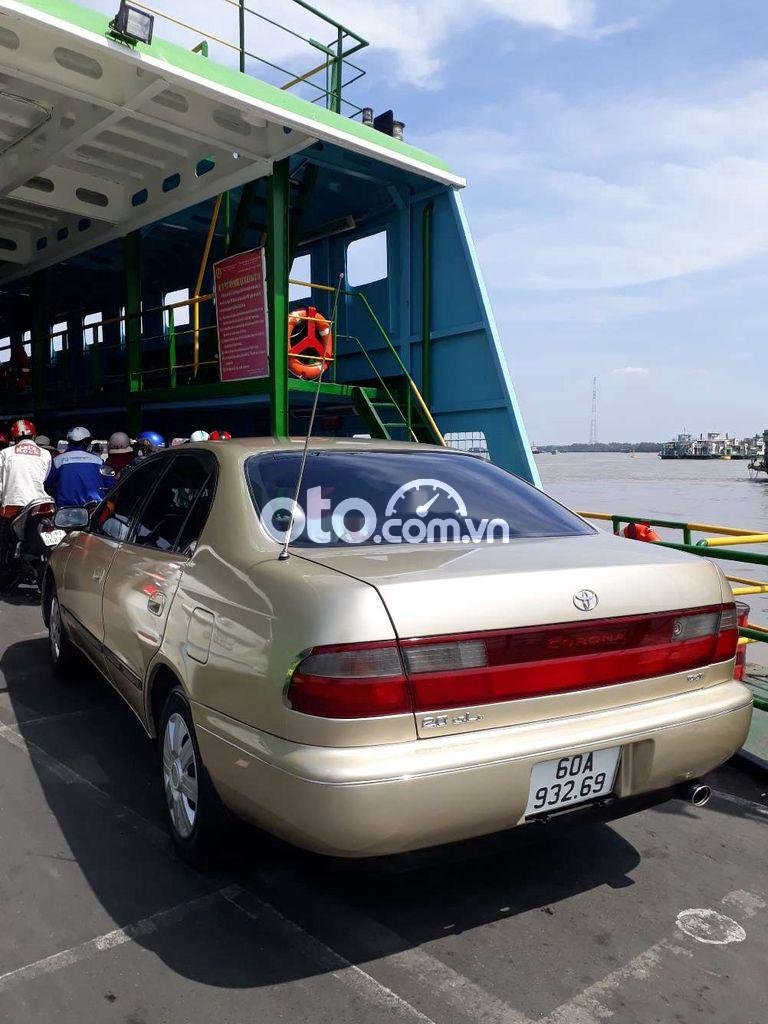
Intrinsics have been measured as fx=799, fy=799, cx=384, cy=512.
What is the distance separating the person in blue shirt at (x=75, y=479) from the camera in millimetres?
7926

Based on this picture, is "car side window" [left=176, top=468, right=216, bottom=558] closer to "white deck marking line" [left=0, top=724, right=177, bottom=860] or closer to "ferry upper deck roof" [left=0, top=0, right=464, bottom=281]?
"white deck marking line" [left=0, top=724, right=177, bottom=860]

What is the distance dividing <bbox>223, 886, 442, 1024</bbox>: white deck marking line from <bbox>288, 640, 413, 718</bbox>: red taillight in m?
0.81

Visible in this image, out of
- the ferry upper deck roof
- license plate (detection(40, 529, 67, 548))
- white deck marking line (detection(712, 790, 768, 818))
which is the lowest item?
white deck marking line (detection(712, 790, 768, 818))

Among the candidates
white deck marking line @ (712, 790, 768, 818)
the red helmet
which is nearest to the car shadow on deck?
white deck marking line @ (712, 790, 768, 818)

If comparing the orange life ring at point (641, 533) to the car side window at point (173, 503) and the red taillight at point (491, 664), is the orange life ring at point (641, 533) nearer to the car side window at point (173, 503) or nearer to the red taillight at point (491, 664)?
the red taillight at point (491, 664)

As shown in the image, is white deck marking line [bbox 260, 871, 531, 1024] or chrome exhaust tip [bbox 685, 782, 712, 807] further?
chrome exhaust tip [bbox 685, 782, 712, 807]

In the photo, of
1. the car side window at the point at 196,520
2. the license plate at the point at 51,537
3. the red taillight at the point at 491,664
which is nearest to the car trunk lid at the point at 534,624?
the red taillight at the point at 491,664

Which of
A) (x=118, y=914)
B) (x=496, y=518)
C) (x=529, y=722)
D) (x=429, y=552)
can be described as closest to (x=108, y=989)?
(x=118, y=914)

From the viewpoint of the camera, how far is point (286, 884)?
2.85 meters

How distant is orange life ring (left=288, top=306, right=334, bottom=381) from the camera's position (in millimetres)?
10477

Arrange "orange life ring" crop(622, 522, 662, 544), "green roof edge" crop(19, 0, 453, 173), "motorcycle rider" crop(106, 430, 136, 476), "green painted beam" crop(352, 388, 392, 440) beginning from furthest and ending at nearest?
"green painted beam" crop(352, 388, 392, 440)
"motorcycle rider" crop(106, 430, 136, 476)
"green roof edge" crop(19, 0, 453, 173)
"orange life ring" crop(622, 522, 662, 544)

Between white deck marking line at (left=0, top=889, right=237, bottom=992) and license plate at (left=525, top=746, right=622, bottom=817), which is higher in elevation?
license plate at (left=525, top=746, right=622, bottom=817)

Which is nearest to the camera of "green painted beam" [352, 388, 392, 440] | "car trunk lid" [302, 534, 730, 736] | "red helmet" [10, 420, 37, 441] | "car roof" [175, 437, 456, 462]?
"car trunk lid" [302, 534, 730, 736]

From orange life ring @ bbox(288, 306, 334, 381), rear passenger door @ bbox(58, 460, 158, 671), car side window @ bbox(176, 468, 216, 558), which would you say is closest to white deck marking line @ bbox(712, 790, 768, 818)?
car side window @ bbox(176, 468, 216, 558)
